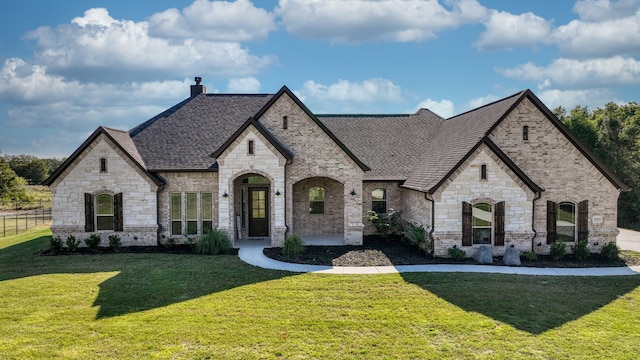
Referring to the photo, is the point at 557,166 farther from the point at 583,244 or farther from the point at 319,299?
the point at 319,299

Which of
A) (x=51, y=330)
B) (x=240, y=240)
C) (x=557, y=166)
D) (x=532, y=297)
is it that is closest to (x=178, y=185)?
(x=240, y=240)

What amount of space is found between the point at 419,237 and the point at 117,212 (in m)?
13.5

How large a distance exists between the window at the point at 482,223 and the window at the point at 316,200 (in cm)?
785

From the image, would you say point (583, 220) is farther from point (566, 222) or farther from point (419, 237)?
point (419, 237)

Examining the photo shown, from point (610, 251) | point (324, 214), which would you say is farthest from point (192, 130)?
point (610, 251)

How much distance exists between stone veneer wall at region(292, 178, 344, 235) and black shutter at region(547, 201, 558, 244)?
9.52 m

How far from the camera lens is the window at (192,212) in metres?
18.6

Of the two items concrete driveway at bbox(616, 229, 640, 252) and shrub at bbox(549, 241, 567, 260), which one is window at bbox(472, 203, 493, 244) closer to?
shrub at bbox(549, 241, 567, 260)

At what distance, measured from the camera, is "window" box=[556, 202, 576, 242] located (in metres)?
16.8

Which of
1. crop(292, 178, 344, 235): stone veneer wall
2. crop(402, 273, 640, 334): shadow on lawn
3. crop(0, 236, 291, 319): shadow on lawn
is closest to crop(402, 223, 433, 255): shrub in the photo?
crop(402, 273, 640, 334): shadow on lawn

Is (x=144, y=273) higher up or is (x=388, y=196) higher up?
(x=388, y=196)

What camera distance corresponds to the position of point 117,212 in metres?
17.8

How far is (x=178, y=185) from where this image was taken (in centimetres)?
1850

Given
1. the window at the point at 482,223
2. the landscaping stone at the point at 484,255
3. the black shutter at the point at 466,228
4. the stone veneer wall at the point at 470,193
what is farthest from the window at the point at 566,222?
the black shutter at the point at 466,228
